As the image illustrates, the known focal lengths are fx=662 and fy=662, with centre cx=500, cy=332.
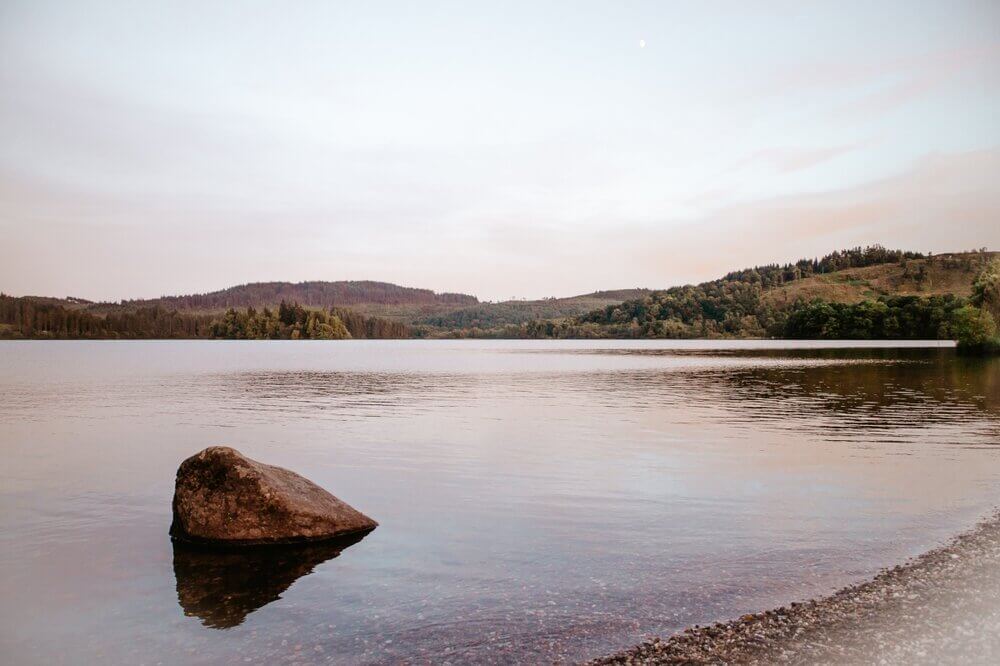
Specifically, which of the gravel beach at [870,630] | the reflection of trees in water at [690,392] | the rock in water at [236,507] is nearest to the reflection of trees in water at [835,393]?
the reflection of trees in water at [690,392]

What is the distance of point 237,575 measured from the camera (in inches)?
479

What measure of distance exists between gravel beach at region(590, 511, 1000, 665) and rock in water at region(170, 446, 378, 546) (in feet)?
26.0

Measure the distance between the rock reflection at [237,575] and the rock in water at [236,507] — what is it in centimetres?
29

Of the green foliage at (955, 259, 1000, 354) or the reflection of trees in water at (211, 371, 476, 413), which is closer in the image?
the reflection of trees in water at (211, 371, 476, 413)

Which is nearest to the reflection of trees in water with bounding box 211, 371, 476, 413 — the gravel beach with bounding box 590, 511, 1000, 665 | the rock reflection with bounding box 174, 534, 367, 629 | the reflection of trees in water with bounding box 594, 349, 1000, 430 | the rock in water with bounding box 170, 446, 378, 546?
the reflection of trees in water with bounding box 594, 349, 1000, 430

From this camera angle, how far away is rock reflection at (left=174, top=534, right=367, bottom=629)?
34.8 feet

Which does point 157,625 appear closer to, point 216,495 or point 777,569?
point 216,495

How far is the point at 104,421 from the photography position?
34.9 m

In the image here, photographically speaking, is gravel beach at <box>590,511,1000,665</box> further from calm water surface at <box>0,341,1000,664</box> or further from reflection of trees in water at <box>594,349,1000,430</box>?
reflection of trees in water at <box>594,349,1000,430</box>

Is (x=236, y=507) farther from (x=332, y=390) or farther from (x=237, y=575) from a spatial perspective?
(x=332, y=390)

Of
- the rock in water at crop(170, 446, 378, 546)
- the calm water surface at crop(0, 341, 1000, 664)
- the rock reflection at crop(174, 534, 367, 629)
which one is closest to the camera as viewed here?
the calm water surface at crop(0, 341, 1000, 664)

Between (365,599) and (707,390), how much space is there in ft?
151

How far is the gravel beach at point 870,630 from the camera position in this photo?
8.30m

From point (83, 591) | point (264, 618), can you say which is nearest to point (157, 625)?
point (264, 618)
